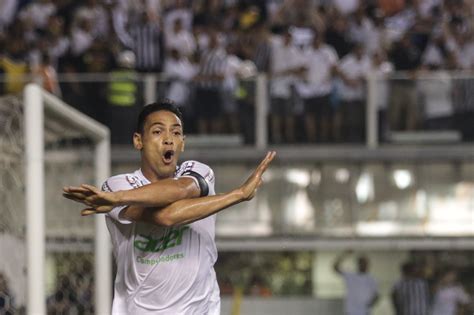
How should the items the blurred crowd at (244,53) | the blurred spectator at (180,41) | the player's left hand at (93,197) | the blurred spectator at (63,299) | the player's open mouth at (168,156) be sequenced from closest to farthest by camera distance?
the player's left hand at (93,197), the player's open mouth at (168,156), the blurred spectator at (63,299), the blurred crowd at (244,53), the blurred spectator at (180,41)

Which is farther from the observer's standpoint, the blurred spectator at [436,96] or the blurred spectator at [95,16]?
the blurred spectator at [95,16]

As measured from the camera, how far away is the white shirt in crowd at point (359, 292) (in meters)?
15.7

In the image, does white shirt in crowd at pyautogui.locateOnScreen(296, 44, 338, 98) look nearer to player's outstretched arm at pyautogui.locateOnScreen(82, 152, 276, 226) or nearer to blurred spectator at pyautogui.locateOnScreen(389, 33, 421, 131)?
blurred spectator at pyautogui.locateOnScreen(389, 33, 421, 131)

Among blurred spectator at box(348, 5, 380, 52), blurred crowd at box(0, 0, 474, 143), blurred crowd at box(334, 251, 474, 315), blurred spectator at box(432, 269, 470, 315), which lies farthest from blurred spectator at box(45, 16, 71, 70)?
blurred spectator at box(432, 269, 470, 315)

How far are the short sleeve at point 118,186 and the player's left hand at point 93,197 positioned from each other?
377 millimetres

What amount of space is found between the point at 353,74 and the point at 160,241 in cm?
991

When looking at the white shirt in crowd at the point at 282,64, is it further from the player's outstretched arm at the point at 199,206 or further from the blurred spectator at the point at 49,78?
the player's outstretched arm at the point at 199,206

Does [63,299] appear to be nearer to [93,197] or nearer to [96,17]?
[93,197]

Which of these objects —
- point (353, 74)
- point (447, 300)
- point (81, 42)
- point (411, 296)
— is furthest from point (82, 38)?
point (447, 300)

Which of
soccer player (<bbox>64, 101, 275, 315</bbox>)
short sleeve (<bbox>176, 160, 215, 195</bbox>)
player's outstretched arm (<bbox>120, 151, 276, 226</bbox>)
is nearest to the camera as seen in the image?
player's outstretched arm (<bbox>120, 151, 276, 226</bbox>)

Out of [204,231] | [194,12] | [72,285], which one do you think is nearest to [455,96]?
[194,12]

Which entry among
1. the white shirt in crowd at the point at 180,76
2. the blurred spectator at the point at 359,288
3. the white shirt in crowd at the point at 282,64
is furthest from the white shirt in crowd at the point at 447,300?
the white shirt in crowd at the point at 180,76

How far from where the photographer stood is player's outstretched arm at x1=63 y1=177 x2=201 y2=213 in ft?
17.6

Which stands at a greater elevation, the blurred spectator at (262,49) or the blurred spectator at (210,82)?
the blurred spectator at (262,49)
